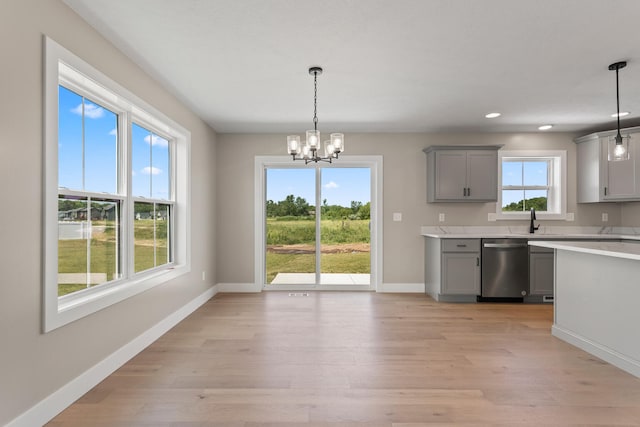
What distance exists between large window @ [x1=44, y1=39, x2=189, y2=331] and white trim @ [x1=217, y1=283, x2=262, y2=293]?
1.60 m

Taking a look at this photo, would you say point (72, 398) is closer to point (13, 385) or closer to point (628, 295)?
point (13, 385)

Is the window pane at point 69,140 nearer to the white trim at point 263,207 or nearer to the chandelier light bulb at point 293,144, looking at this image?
the chandelier light bulb at point 293,144

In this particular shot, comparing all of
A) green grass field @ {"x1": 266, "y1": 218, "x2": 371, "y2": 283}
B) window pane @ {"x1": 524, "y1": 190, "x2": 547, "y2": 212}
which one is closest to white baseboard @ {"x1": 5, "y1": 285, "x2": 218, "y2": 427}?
green grass field @ {"x1": 266, "y1": 218, "x2": 371, "y2": 283}

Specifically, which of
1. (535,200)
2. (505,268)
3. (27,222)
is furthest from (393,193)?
(27,222)

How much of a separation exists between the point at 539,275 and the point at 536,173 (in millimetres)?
1677

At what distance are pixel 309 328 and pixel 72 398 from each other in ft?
6.63

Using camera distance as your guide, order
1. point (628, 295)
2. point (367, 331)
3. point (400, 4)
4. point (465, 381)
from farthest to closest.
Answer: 1. point (367, 331)
2. point (628, 295)
3. point (465, 381)
4. point (400, 4)

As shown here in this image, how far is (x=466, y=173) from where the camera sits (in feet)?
16.2

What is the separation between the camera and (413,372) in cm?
254

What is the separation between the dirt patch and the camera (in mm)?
5402

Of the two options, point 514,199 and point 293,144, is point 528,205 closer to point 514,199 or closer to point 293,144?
point 514,199

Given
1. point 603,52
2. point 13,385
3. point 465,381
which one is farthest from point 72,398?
point 603,52

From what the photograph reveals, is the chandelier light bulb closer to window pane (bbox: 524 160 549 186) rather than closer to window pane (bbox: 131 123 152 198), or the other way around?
window pane (bbox: 131 123 152 198)

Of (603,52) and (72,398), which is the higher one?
(603,52)
